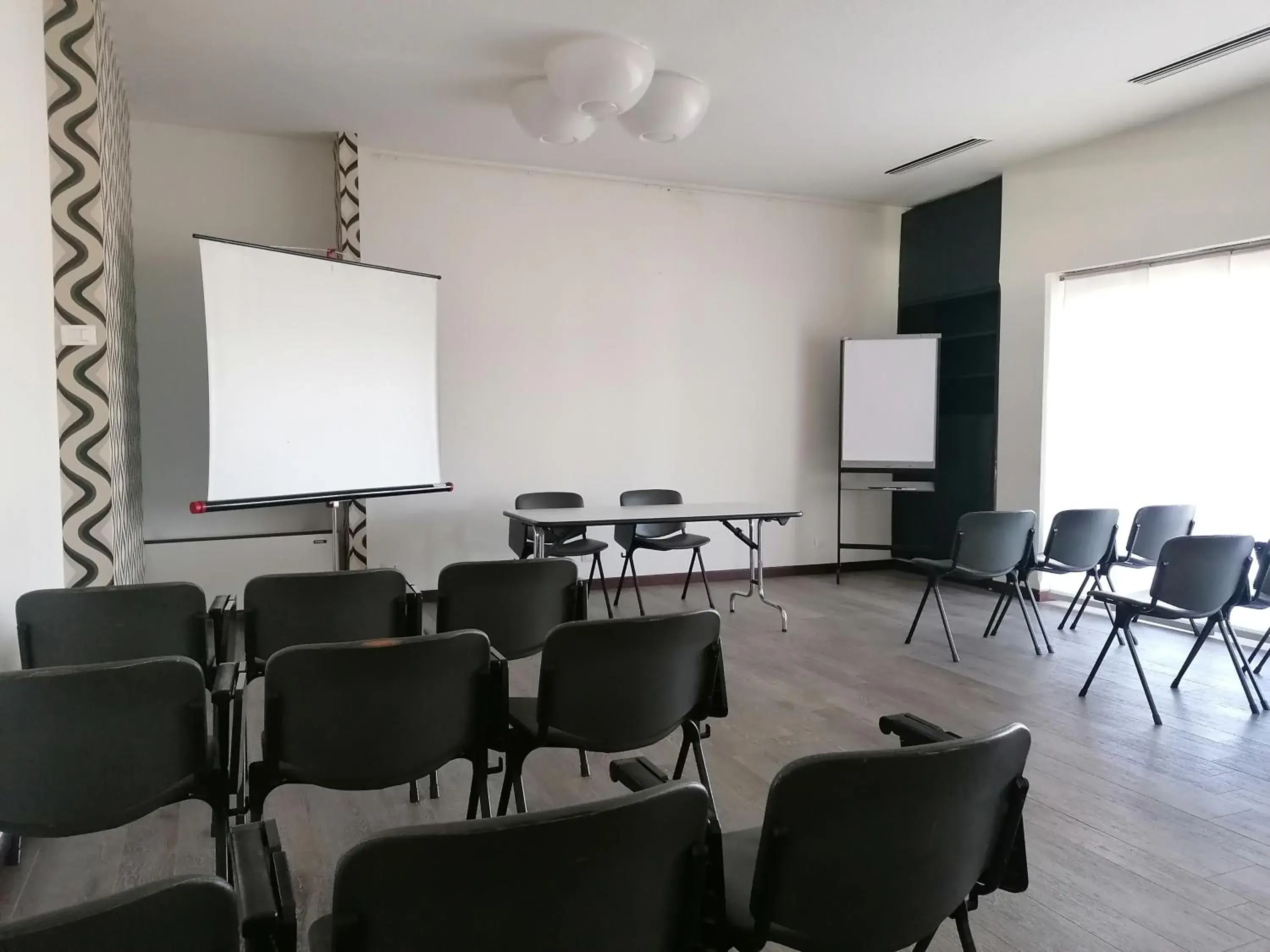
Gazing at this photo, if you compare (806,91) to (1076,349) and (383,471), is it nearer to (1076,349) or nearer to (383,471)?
(1076,349)

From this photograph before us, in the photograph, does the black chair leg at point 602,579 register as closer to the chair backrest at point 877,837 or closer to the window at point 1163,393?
the window at point 1163,393

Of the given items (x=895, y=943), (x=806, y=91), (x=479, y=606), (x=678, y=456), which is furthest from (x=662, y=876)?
(x=678, y=456)

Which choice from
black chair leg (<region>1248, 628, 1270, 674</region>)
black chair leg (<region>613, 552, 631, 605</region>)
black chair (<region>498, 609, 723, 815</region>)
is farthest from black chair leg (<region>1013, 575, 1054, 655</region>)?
black chair (<region>498, 609, 723, 815</region>)

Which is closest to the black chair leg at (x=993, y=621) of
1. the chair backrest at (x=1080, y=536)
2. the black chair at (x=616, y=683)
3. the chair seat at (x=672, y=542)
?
the chair backrest at (x=1080, y=536)

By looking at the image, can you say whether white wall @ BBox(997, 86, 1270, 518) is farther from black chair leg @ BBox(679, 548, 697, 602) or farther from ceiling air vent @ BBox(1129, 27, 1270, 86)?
black chair leg @ BBox(679, 548, 697, 602)

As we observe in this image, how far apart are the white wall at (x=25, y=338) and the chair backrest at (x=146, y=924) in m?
1.90

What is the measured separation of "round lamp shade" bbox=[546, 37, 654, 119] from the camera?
4.04 meters

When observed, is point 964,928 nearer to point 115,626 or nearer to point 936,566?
point 115,626

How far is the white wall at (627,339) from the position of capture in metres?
5.92

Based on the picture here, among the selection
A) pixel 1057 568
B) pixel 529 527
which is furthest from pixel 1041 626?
pixel 529 527

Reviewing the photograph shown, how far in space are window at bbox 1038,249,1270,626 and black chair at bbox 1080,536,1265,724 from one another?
137 cm

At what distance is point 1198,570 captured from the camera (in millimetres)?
3760

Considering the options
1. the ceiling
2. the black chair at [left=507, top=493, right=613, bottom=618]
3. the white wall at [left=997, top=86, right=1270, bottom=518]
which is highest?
the ceiling

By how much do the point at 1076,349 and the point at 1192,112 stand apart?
1.62 meters
